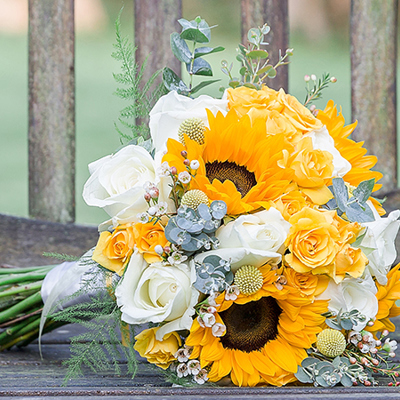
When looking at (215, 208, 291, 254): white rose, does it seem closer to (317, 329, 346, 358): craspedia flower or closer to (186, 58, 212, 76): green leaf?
(317, 329, 346, 358): craspedia flower

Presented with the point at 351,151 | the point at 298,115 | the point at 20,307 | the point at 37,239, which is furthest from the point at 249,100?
the point at 37,239

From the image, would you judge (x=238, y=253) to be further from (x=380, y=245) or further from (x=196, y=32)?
(x=196, y=32)

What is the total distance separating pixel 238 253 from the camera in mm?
601

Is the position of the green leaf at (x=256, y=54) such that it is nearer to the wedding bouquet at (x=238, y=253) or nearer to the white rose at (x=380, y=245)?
the wedding bouquet at (x=238, y=253)

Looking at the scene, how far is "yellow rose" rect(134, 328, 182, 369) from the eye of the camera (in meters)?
0.65

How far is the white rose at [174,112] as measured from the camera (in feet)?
2.26

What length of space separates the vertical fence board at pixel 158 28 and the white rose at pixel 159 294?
1.00 m

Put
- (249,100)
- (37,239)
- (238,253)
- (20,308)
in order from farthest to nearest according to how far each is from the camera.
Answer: (37,239) < (20,308) < (249,100) < (238,253)

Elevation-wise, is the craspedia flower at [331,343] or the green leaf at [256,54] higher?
the green leaf at [256,54]

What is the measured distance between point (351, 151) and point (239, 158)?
203mm

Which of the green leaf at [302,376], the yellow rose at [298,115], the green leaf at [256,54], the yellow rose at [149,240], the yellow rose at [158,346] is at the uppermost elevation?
the green leaf at [256,54]

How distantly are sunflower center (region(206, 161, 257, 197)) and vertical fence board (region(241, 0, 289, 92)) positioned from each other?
0.92m

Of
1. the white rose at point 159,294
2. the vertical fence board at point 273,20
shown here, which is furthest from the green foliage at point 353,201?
the vertical fence board at point 273,20

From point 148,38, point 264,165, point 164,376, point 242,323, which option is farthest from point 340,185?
point 148,38
